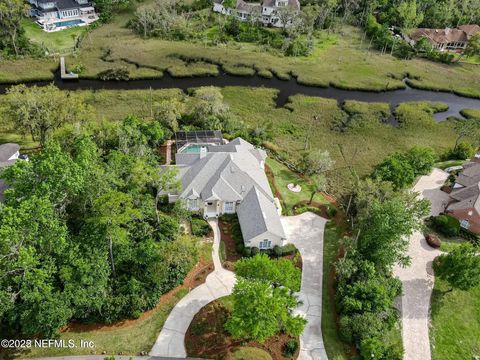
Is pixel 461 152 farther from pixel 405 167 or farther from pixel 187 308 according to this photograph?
pixel 187 308

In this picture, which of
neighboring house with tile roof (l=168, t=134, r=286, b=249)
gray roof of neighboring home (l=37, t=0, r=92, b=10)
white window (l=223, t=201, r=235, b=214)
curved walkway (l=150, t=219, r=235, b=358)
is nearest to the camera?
curved walkway (l=150, t=219, r=235, b=358)

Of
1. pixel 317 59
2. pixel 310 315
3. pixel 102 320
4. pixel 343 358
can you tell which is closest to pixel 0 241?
pixel 102 320

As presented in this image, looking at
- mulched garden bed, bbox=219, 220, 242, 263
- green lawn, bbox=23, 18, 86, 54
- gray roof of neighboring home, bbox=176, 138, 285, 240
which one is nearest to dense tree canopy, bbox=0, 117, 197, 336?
mulched garden bed, bbox=219, 220, 242, 263

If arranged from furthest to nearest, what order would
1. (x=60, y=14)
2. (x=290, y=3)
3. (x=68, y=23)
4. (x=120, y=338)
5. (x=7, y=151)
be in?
(x=290, y=3) < (x=60, y=14) < (x=68, y=23) < (x=7, y=151) < (x=120, y=338)

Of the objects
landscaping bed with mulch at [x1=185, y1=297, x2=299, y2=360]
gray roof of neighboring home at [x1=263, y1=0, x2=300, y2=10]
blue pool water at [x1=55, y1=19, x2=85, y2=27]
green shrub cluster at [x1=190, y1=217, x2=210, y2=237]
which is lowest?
landscaping bed with mulch at [x1=185, y1=297, x2=299, y2=360]

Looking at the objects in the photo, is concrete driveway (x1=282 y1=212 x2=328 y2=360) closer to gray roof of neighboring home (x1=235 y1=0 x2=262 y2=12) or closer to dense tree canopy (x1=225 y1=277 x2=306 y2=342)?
dense tree canopy (x1=225 y1=277 x2=306 y2=342)

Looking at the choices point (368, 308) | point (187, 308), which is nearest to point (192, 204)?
point (187, 308)
